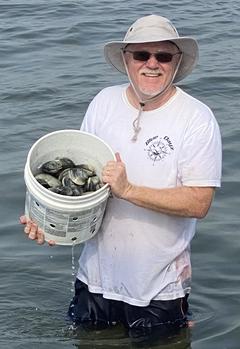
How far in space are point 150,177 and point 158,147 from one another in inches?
6.6

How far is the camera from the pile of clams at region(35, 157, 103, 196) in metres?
5.10

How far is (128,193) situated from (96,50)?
8942 mm

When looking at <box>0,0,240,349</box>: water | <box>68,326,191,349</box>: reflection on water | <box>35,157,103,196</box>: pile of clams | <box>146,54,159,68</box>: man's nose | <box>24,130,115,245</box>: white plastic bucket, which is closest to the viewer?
<box>24,130,115,245</box>: white plastic bucket

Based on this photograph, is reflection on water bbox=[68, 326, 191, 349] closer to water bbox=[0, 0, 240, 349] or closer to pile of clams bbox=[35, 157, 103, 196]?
water bbox=[0, 0, 240, 349]

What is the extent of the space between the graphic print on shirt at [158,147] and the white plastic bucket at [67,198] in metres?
0.23

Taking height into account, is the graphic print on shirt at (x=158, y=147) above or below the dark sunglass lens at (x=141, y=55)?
below

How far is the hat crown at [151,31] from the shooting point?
5141mm

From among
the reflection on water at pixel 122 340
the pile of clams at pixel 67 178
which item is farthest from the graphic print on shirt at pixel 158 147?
the reflection on water at pixel 122 340

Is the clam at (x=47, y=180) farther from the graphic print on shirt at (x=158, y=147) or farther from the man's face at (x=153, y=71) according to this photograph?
the man's face at (x=153, y=71)

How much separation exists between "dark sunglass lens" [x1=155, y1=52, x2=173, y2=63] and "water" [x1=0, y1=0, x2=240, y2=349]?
166cm

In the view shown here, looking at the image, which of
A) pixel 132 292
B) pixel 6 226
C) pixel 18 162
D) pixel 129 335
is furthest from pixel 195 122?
pixel 18 162

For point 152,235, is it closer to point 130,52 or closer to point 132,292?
point 132,292

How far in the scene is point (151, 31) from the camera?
5160 mm

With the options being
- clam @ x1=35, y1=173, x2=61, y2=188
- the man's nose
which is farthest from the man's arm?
the man's nose
